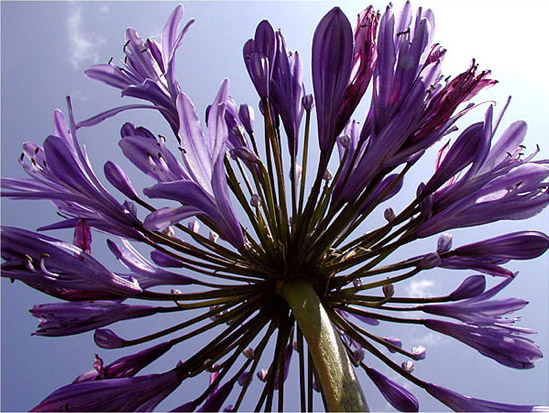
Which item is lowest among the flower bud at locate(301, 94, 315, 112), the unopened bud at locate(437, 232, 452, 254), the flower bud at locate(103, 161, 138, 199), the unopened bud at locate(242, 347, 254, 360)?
the unopened bud at locate(242, 347, 254, 360)

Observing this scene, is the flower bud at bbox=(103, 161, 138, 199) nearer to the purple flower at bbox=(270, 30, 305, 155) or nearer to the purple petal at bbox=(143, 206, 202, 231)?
the purple petal at bbox=(143, 206, 202, 231)

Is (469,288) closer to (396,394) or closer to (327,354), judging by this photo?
(396,394)

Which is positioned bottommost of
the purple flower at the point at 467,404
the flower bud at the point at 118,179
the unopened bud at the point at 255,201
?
the purple flower at the point at 467,404

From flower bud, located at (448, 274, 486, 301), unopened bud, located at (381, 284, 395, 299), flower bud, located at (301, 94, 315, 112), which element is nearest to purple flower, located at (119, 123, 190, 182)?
flower bud, located at (301, 94, 315, 112)

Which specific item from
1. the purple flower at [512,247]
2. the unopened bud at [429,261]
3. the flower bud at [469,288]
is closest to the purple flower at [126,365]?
the unopened bud at [429,261]

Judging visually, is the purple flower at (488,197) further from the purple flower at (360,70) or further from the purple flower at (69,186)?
the purple flower at (69,186)
